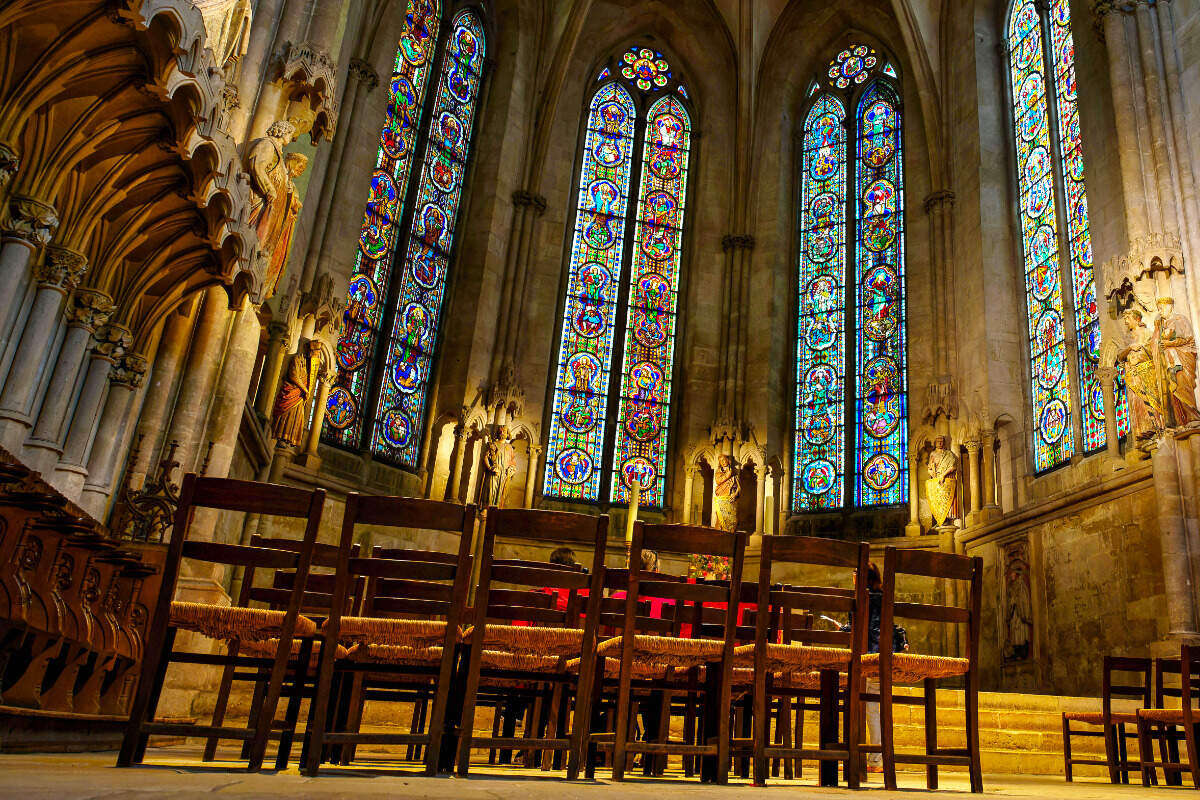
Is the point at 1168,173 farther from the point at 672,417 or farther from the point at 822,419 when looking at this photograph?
the point at 672,417

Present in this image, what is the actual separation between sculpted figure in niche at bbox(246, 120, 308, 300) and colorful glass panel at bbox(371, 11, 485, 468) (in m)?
6.73

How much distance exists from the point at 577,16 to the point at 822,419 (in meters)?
8.31

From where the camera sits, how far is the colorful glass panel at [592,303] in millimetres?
16562

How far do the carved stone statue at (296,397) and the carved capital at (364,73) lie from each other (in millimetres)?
4053

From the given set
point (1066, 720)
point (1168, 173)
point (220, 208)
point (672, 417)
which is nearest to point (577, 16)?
point (672, 417)

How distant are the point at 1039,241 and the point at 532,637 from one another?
41.3 ft

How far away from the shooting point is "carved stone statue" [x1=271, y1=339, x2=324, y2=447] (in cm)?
1234

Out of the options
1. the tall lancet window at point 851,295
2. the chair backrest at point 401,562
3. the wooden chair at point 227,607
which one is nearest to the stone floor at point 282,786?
the wooden chair at point 227,607

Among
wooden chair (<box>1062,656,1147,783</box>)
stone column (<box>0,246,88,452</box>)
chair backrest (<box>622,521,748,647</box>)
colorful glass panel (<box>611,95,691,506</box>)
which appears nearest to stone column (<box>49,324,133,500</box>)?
stone column (<box>0,246,88,452</box>)

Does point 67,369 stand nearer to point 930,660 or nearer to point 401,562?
point 401,562

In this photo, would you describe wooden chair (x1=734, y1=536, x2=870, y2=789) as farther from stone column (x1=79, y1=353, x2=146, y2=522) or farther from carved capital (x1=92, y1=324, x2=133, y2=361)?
carved capital (x1=92, y1=324, x2=133, y2=361)

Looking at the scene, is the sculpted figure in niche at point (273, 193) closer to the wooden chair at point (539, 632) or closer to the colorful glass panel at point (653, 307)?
the wooden chair at point (539, 632)

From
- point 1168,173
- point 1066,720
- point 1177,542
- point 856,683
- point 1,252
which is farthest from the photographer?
point 1168,173

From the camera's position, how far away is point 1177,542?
385 inches
